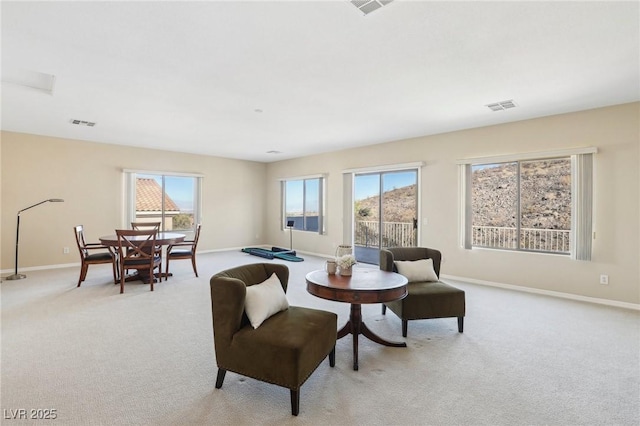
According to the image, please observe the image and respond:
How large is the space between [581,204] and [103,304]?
6.60 m

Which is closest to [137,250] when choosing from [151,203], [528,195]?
[151,203]

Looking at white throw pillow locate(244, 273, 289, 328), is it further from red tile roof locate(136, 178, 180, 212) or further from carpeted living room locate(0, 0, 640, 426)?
red tile roof locate(136, 178, 180, 212)

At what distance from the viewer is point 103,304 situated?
3994 millimetres

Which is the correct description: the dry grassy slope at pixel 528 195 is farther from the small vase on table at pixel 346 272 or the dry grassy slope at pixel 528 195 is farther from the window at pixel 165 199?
the window at pixel 165 199

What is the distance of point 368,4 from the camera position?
2.10 meters

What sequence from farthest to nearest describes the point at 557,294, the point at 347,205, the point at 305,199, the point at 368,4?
the point at 305,199, the point at 347,205, the point at 557,294, the point at 368,4

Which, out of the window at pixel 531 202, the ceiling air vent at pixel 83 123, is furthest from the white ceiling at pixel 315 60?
the window at pixel 531 202

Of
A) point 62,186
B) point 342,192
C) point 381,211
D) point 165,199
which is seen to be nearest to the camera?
point 62,186

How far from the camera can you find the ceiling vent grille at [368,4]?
208 centimetres

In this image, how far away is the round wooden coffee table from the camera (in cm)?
244

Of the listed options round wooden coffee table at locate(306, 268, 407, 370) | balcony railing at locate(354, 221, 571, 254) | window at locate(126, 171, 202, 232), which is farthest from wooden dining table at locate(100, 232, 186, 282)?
balcony railing at locate(354, 221, 571, 254)

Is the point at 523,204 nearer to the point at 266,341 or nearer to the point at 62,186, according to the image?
Result: the point at 266,341

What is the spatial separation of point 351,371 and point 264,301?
911 millimetres

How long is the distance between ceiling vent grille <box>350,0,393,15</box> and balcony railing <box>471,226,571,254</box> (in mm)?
4720
